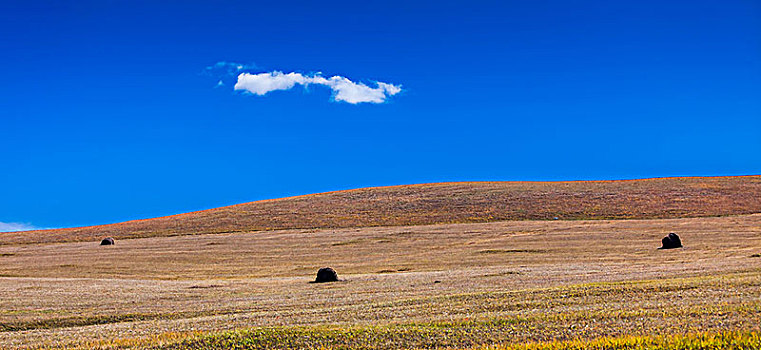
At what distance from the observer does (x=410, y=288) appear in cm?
2559

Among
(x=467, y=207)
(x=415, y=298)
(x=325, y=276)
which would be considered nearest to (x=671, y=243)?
(x=325, y=276)

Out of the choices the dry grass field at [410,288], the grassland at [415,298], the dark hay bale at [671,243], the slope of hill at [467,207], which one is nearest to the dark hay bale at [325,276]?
the dry grass field at [410,288]

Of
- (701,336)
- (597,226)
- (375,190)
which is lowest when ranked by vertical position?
(701,336)

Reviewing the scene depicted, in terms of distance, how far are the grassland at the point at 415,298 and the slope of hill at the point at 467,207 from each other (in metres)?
18.4

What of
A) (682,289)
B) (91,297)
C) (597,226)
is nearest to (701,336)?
(682,289)

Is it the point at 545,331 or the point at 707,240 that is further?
the point at 707,240

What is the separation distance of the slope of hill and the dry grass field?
3.79 metres

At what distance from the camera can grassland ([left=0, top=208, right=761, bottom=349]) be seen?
42.3 feet

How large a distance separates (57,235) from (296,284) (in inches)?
2361

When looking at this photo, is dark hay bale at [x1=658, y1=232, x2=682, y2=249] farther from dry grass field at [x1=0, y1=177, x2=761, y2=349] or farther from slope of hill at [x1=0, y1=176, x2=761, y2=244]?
slope of hill at [x1=0, y1=176, x2=761, y2=244]

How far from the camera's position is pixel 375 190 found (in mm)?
107438

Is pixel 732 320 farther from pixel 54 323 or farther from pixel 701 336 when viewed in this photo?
pixel 54 323

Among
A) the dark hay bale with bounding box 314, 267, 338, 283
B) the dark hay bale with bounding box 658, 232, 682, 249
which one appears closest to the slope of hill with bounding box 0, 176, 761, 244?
the dark hay bale with bounding box 658, 232, 682, 249

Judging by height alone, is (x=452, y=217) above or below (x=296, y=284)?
above
